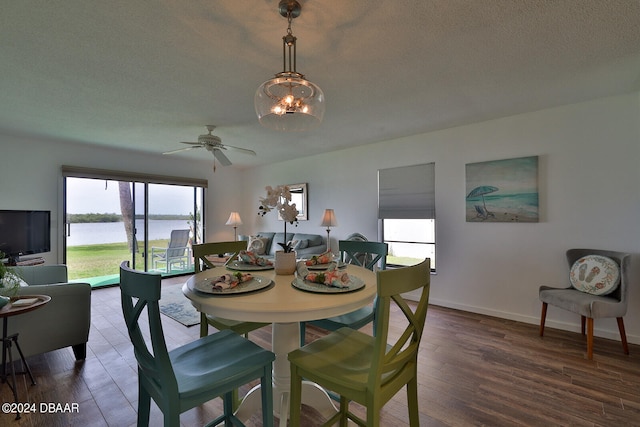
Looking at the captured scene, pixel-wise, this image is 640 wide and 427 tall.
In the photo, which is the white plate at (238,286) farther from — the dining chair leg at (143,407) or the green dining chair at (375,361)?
the dining chair leg at (143,407)

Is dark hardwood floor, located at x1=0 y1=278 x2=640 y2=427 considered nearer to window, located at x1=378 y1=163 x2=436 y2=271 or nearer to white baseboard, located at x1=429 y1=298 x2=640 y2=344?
Answer: white baseboard, located at x1=429 y1=298 x2=640 y2=344

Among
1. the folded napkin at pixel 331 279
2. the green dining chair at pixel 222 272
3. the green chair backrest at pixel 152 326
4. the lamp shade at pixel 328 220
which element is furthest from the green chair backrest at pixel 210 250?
the lamp shade at pixel 328 220

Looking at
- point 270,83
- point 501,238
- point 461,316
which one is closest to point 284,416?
point 270,83

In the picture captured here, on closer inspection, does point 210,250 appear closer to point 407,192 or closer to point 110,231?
point 407,192

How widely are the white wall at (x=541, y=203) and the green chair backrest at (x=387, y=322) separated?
8.58 feet

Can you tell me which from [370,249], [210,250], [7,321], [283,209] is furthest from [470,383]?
[7,321]

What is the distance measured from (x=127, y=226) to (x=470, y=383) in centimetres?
586

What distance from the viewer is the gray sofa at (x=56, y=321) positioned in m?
2.15

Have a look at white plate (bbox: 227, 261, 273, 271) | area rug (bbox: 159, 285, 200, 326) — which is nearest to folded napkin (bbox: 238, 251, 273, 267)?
white plate (bbox: 227, 261, 273, 271)

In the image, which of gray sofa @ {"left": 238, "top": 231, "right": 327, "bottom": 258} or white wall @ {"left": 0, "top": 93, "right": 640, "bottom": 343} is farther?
gray sofa @ {"left": 238, "top": 231, "right": 327, "bottom": 258}

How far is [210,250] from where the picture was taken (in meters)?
2.26

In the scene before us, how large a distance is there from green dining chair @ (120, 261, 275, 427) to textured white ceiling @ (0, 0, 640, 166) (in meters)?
1.51

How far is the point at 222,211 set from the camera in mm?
6652

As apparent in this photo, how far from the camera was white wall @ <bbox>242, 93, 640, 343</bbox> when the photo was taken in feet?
8.93
